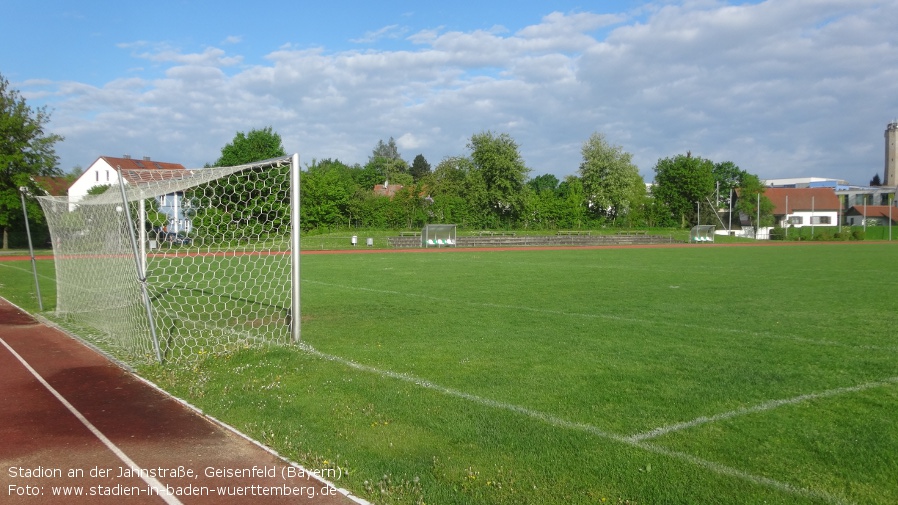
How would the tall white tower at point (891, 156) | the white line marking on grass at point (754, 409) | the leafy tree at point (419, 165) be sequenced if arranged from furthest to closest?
the leafy tree at point (419, 165)
the tall white tower at point (891, 156)
the white line marking on grass at point (754, 409)

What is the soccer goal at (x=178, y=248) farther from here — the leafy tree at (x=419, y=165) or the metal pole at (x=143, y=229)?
the leafy tree at (x=419, y=165)

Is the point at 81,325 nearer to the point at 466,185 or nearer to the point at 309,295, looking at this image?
the point at 309,295

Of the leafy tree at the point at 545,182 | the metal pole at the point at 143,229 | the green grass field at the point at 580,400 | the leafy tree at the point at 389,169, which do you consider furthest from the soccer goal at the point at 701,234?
the leafy tree at the point at 545,182

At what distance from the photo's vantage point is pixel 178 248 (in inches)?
430

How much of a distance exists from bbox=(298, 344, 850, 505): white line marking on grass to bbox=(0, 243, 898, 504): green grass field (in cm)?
2

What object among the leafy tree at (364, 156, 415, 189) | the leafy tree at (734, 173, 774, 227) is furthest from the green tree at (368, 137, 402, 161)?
the leafy tree at (734, 173, 774, 227)

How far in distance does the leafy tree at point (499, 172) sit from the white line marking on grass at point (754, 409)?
5409 cm

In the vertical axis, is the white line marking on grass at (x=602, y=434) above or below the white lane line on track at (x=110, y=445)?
above

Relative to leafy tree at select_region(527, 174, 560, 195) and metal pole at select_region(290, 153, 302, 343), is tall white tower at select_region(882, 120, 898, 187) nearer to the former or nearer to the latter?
leafy tree at select_region(527, 174, 560, 195)

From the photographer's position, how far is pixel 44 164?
41531 millimetres

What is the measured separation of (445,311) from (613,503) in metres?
8.26

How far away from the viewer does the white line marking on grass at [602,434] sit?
3.91 m

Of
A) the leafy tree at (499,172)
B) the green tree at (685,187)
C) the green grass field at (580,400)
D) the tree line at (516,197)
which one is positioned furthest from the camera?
the green tree at (685,187)

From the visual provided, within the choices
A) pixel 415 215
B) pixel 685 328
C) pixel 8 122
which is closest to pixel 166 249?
pixel 685 328
